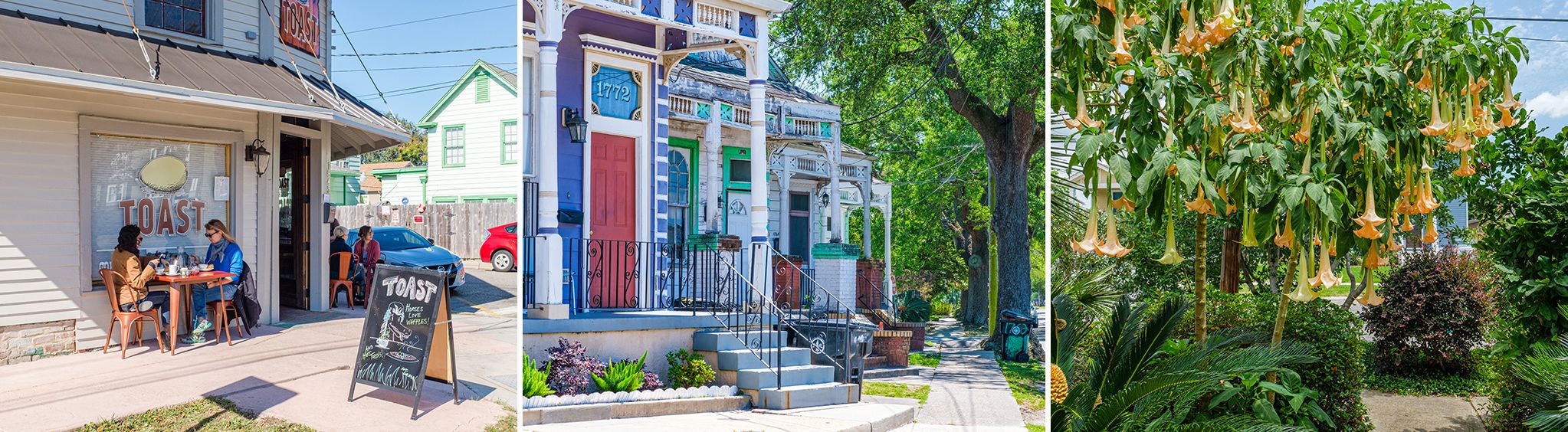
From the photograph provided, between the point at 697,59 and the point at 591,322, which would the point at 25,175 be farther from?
the point at 697,59

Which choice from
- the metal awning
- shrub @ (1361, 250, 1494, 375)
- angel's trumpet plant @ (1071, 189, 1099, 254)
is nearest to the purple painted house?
angel's trumpet plant @ (1071, 189, 1099, 254)

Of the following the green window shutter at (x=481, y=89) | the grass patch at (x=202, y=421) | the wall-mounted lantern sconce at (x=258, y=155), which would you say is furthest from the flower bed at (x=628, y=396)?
the green window shutter at (x=481, y=89)

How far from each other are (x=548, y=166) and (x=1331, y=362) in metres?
4.54

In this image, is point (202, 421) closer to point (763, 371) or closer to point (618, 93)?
point (618, 93)

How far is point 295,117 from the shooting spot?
6.27 m

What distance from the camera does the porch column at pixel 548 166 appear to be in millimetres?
4320

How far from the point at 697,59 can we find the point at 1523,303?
5376 millimetres

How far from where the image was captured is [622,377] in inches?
200

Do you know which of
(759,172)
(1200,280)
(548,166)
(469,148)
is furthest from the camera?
(469,148)

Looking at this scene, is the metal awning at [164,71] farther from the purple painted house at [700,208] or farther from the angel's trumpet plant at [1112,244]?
the angel's trumpet plant at [1112,244]

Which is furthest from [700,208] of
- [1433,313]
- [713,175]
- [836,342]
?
[1433,313]

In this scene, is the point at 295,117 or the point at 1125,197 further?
the point at 295,117

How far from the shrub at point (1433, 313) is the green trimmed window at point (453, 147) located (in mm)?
8835

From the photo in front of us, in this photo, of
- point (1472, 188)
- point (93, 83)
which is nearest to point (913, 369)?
point (1472, 188)
